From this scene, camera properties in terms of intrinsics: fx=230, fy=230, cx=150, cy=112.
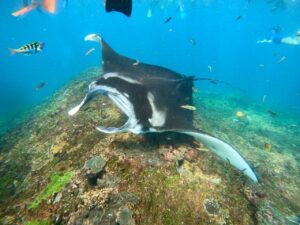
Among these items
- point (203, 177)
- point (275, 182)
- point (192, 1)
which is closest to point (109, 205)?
point (203, 177)

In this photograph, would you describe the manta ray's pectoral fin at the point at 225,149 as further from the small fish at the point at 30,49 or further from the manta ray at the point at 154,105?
the small fish at the point at 30,49

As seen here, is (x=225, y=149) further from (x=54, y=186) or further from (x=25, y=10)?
(x=25, y=10)

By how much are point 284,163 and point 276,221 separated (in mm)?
3387

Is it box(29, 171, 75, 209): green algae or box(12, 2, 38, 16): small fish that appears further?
box(12, 2, 38, 16): small fish

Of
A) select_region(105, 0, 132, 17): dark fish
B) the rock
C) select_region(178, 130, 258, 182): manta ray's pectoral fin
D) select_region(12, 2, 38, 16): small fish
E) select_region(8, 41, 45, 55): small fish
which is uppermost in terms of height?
select_region(105, 0, 132, 17): dark fish

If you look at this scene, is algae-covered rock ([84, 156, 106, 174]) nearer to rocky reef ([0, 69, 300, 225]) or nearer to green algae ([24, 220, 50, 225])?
rocky reef ([0, 69, 300, 225])

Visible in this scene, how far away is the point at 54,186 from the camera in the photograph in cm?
313

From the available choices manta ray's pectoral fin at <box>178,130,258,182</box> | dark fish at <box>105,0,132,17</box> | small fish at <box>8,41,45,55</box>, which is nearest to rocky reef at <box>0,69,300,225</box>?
manta ray's pectoral fin at <box>178,130,258,182</box>

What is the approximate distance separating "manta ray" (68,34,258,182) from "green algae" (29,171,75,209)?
2.75 ft

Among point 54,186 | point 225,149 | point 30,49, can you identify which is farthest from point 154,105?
point 30,49

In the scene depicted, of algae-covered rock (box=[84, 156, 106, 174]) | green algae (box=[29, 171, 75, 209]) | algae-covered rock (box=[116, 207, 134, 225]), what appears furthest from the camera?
algae-covered rock (box=[84, 156, 106, 174])

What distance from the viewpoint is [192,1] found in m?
43.5

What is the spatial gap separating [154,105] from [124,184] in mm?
1276

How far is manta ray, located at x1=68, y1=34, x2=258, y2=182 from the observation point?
10.5ft
